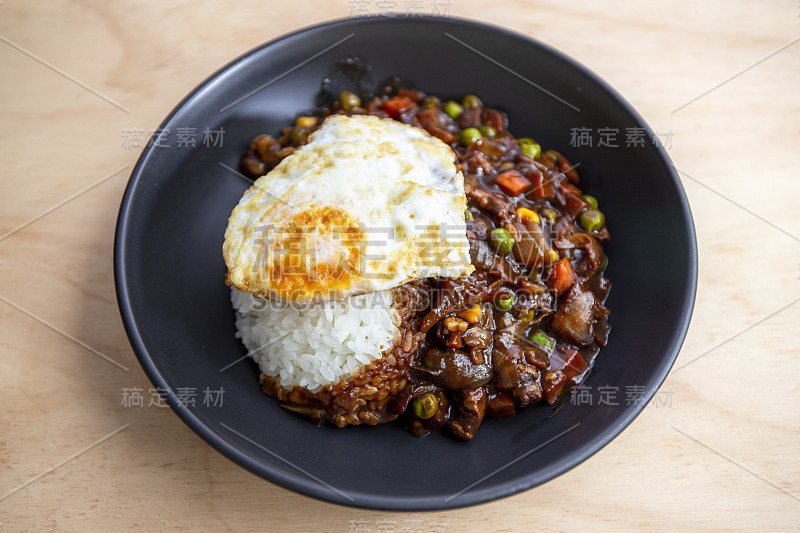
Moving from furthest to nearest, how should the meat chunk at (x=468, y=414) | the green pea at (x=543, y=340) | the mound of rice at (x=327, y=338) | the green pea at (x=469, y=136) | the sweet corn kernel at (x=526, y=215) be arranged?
1. the green pea at (x=469, y=136)
2. the sweet corn kernel at (x=526, y=215)
3. the green pea at (x=543, y=340)
4. the mound of rice at (x=327, y=338)
5. the meat chunk at (x=468, y=414)

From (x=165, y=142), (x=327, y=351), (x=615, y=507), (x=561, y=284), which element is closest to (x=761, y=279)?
(x=561, y=284)

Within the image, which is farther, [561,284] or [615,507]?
[561,284]

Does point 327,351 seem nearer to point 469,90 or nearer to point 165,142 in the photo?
point 165,142

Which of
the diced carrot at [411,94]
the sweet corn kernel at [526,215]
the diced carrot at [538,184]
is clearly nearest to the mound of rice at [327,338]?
the sweet corn kernel at [526,215]

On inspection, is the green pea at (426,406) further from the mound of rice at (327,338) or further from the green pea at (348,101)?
the green pea at (348,101)

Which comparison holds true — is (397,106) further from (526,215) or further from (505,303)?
(505,303)

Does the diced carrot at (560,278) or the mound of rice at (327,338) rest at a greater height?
the diced carrot at (560,278)

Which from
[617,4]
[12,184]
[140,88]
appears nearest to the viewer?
[12,184]
